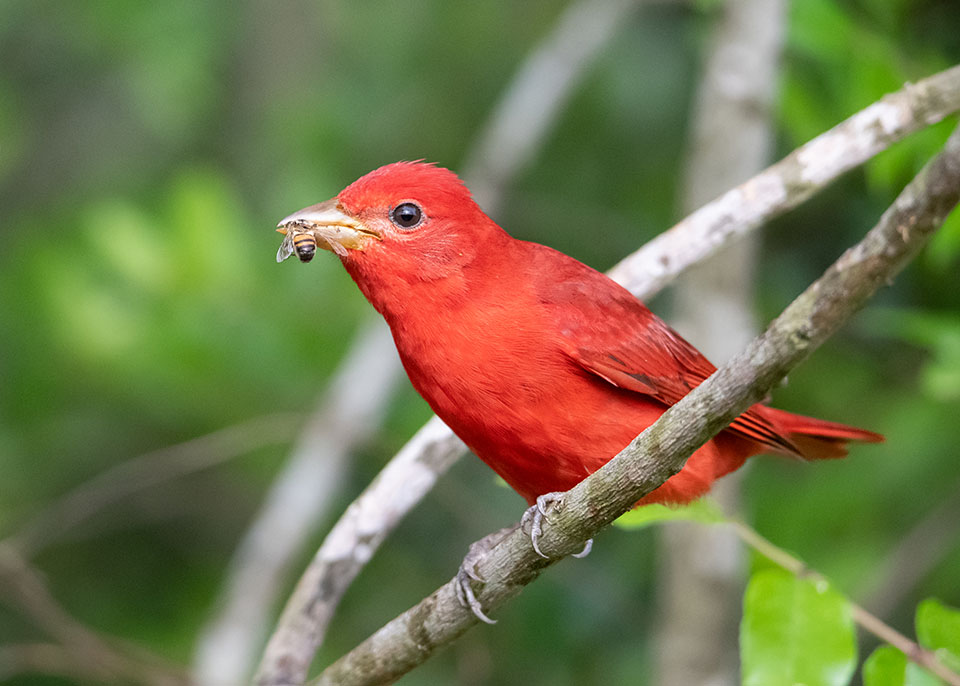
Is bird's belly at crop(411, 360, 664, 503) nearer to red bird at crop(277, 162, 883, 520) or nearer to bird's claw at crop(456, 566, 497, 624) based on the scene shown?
red bird at crop(277, 162, 883, 520)

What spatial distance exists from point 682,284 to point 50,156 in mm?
3817

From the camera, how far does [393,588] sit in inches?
184

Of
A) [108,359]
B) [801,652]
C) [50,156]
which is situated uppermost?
[50,156]

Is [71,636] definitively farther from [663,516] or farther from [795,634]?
[795,634]

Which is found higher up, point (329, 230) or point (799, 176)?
point (329, 230)

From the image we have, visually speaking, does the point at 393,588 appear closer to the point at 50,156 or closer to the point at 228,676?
the point at 228,676

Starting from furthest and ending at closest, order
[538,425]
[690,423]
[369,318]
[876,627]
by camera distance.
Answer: [369,318], [538,425], [876,627], [690,423]

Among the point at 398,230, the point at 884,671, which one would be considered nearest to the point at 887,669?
the point at 884,671

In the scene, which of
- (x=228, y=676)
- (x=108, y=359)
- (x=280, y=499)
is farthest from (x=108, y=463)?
(x=228, y=676)

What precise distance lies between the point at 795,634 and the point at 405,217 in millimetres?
1243

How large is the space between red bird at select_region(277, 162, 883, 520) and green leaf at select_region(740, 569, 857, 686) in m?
0.41

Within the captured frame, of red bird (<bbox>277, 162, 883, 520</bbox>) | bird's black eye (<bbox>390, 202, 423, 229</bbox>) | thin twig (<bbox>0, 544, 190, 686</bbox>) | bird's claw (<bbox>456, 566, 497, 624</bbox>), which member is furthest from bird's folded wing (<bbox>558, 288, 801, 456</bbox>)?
thin twig (<bbox>0, 544, 190, 686</bbox>)

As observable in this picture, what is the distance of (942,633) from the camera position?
6.91 feet

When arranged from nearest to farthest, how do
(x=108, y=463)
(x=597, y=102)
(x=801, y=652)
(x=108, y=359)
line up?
1. (x=801, y=652)
2. (x=108, y=359)
3. (x=108, y=463)
4. (x=597, y=102)
